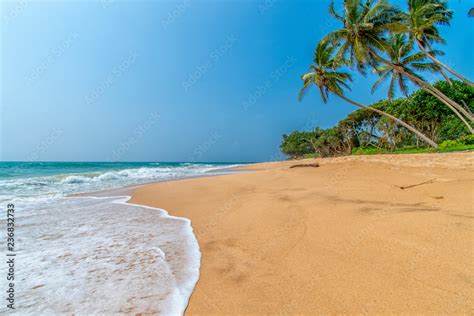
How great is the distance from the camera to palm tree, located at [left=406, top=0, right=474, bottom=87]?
15.0 metres

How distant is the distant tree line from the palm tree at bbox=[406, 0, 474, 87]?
3.68 metres

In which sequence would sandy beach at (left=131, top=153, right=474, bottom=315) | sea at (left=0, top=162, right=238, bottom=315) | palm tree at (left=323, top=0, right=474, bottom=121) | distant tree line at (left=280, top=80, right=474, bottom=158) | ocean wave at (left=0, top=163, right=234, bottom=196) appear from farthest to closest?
distant tree line at (left=280, top=80, right=474, bottom=158) → palm tree at (left=323, top=0, right=474, bottom=121) → ocean wave at (left=0, top=163, right=234, bottom=196) → sea at (left=0, top=162, right=238, bottom=315) → sandy beach at (left=131, top=153, right=474, bottom=315)

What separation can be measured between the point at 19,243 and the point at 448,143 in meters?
23.7

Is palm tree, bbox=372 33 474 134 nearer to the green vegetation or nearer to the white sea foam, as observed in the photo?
the green vegetation

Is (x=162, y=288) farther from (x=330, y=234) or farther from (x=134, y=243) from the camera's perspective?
(x=330, y=234)

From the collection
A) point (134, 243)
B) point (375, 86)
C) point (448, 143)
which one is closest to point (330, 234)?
point (134, 243)

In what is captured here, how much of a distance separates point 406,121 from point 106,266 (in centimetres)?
3202

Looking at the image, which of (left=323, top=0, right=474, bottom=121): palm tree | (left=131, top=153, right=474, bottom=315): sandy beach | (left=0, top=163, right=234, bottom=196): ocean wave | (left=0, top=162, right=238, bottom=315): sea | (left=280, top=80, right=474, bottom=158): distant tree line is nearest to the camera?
(left=131, top=153, right=474, bottom=315): sandy beach

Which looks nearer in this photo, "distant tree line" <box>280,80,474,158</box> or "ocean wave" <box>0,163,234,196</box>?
"ocean wave" <box>0,163,234,196</box>

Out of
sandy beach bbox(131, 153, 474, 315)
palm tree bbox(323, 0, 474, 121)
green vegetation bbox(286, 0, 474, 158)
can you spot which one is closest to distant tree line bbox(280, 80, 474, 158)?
green vegetation bbox(286, 0, 474, 158)

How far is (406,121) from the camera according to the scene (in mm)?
25453

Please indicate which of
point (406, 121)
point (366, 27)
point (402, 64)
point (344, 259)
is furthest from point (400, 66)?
point (344, 259)

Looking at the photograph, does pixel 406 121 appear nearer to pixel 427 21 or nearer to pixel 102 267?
pixel 427 21

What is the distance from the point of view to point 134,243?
3.02 meters
